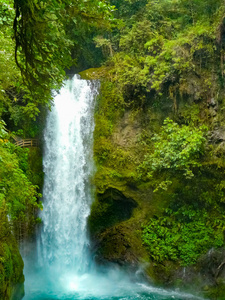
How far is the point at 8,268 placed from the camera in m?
6.13

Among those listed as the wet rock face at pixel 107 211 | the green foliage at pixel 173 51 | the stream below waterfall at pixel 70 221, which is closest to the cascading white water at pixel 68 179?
the stream below waterfall at pixel 70 221

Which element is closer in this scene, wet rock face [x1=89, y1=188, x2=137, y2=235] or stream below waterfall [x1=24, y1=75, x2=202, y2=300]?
stream below waterfall [x1=24, y1=75, x2=202, y2=300]

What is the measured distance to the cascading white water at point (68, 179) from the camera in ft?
34.0

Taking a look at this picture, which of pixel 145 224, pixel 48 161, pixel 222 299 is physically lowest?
pixel 222 299

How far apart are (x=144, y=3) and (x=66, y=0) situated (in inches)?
452

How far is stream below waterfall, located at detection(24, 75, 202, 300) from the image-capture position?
8781mm

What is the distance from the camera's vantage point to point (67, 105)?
11836 millimetres

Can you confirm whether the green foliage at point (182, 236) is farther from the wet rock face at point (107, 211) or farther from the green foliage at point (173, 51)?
the green foliage at point (173, 51)

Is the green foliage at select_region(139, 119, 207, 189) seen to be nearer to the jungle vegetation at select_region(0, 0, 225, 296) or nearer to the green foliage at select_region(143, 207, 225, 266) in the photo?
the jungle vegetation at select_region(0, 0, 225, 296)

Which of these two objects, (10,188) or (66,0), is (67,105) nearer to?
(10,188)

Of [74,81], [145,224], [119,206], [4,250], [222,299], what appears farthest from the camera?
[74,81]

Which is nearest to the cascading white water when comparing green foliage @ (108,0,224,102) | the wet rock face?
the wet rock face

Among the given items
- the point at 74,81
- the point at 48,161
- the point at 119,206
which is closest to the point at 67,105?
the point at 74,81

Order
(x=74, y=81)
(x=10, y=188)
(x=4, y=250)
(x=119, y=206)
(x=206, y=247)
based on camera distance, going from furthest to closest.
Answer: (x=74, y=81) → (x=119, y=206) → (x=206, y=247) → (x=4, y=250) → (x=10, y=188)
